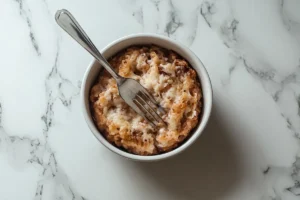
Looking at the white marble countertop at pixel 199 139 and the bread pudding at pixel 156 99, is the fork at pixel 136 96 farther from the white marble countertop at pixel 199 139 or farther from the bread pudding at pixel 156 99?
the white marble countertop at pixel 199 139

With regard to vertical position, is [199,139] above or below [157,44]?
below

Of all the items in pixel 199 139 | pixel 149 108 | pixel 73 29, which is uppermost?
pixel 73 29

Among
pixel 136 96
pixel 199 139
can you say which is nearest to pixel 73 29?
pixel 136 96

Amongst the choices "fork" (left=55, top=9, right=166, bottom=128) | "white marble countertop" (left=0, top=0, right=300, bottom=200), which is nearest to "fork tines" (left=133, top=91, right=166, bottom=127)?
"fork" (left=55, top=9, right=166, bottom=128)

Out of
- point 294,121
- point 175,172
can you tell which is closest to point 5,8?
point 175,172

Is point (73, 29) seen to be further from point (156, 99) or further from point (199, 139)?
point (199, 139)

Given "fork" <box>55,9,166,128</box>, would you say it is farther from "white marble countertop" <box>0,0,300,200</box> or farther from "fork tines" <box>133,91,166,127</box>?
"white marble countertop" <box>0,0,300,200</box>

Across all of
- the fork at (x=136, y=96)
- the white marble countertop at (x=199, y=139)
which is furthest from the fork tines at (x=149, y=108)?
the white marble countertop at (x=199, y=139)
